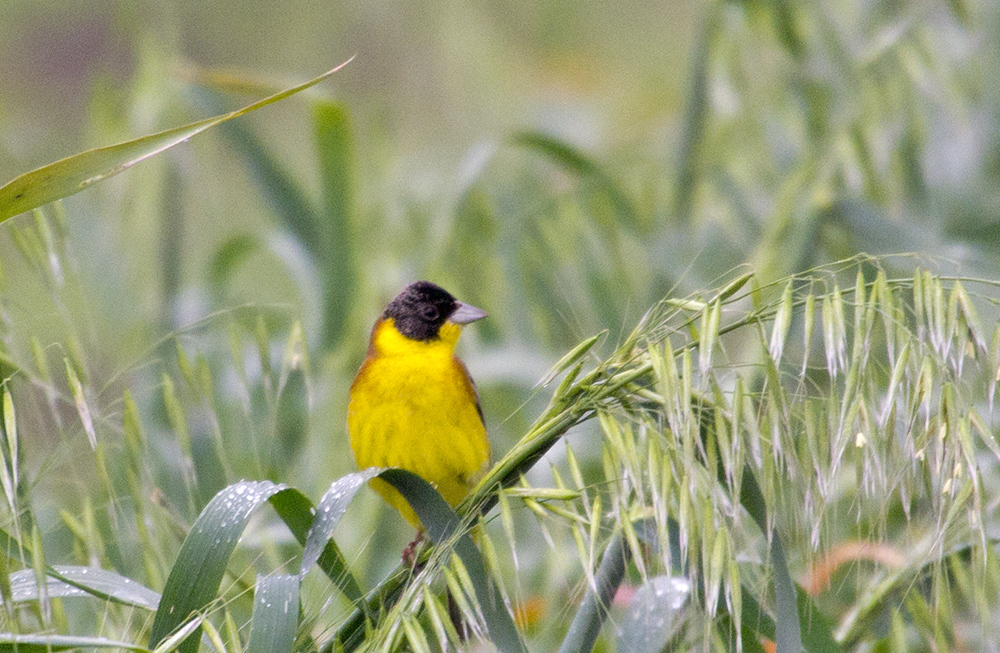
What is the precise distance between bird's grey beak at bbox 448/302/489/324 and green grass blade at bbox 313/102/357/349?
0.31 m

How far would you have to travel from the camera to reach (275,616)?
1.11 m

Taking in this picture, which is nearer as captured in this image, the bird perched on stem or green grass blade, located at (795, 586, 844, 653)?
green grass blade, located at (795, 586, 844, 653)

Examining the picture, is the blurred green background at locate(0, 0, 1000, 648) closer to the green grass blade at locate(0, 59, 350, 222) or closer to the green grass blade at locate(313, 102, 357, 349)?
the green grass blade at locate(313, 102, 357, 349)

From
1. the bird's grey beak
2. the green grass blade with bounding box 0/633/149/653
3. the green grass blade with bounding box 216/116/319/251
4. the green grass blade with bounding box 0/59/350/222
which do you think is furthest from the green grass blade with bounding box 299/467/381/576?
the green grass blade with bounding box 216/116/319/251


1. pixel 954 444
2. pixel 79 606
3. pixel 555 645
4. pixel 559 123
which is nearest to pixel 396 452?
pixel 555 645

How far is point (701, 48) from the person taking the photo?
2.81 metres

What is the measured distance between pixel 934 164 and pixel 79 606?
8.66 ft

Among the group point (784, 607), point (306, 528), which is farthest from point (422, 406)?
point (784, 607)

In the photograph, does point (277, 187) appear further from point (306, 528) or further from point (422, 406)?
point (306, 528)

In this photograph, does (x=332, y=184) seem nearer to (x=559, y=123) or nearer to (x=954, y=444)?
(x=954, y=444)

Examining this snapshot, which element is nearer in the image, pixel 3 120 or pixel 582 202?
pixel 582 202

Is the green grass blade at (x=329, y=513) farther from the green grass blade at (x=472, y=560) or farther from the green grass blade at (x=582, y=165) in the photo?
the green grass blade at (x=582, y=165)

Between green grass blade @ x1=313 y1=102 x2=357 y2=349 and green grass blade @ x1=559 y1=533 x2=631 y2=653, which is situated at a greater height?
green grass blade @ x1=313 y1=102 x2=357 y2=349

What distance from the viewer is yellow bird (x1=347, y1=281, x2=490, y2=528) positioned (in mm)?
2408
